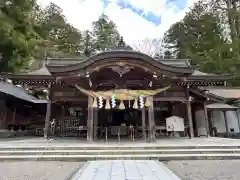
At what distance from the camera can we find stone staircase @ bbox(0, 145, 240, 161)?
21.2 ft

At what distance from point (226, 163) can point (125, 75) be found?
235 inches

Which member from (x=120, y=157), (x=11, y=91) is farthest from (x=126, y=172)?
(x=11, y=91)

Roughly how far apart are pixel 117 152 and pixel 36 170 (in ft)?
8.32

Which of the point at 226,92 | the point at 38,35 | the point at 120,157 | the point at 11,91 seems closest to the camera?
the point at 120,157

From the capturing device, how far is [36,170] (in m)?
5.26

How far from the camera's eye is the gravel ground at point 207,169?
4.53m

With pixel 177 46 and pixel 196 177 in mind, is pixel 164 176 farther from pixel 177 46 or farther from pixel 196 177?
pixel 177 46

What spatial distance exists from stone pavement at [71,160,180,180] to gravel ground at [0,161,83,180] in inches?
21.9

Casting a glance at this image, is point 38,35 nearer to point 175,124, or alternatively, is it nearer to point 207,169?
point 175,124

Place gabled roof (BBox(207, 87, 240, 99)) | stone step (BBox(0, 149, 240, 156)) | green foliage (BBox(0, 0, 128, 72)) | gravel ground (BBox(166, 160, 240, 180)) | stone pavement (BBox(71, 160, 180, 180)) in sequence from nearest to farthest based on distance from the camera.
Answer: stone pavement (BBox(71, 160, 180, 180)), gravel ground (BBox(166, 160, 240, 180)), stone step (BBox(0, 149, 240, 156)), gabled roof (BBox(207, 87, 240, 99)), green foliage (BBox(0, 0, 128, 72))

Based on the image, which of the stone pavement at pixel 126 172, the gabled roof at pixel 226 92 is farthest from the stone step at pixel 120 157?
the gabled roof at pixel 226 92

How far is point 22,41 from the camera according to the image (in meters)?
17.8

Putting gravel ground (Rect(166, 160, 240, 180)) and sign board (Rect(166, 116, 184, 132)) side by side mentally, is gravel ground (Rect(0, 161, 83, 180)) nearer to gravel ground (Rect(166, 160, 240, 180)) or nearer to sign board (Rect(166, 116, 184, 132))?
gravel ground (Rect(166, 160, 240, 180))

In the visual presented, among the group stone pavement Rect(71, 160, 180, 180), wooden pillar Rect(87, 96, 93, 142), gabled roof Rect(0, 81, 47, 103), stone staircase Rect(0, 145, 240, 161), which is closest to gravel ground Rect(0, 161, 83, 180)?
stone staircase Rect(0, 145, 240, 161)
